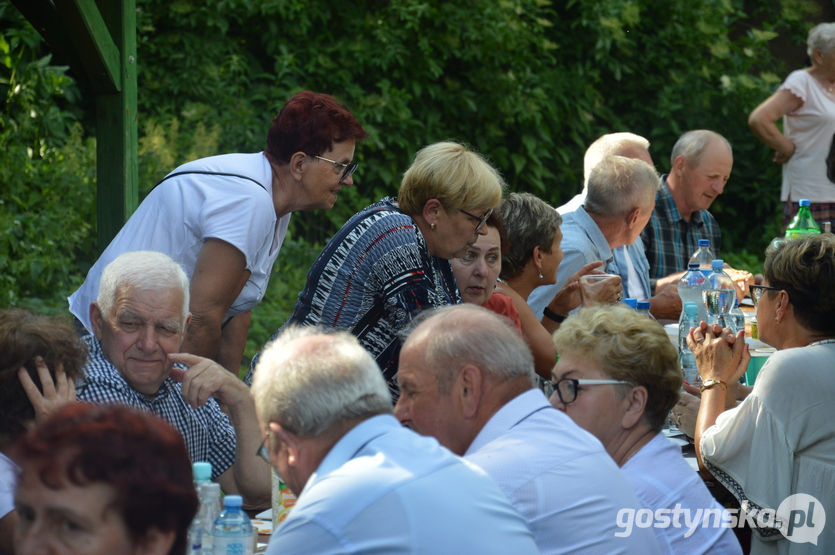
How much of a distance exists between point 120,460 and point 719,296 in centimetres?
346

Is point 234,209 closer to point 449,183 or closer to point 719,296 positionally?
point 449,183

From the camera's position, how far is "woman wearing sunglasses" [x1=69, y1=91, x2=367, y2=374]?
328cm

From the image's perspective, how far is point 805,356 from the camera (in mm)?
2686

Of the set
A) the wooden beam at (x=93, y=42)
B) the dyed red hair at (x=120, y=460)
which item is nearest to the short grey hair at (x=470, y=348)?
the dyed red hair at (x=120, y=460)

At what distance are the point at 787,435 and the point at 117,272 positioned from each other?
2.00 meters

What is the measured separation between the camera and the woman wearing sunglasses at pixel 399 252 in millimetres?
3184

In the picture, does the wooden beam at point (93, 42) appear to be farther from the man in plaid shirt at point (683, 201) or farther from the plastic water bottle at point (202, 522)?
the man in plaid shirt at point (683, 201)

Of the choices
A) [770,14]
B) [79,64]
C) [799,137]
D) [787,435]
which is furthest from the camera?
[770,14]

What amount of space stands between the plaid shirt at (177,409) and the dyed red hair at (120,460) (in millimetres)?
1182

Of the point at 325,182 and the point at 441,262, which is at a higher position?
the point at 325,182

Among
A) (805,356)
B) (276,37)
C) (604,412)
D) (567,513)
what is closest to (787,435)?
(805,356)

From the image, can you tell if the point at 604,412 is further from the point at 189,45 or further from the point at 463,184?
the point at 189,45

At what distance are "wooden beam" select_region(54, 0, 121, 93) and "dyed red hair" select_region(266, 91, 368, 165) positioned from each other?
124cm

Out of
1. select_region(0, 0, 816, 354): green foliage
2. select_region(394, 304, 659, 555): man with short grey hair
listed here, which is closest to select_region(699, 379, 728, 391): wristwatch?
select_region(394, 304, 659, 555): man with short grey hair
